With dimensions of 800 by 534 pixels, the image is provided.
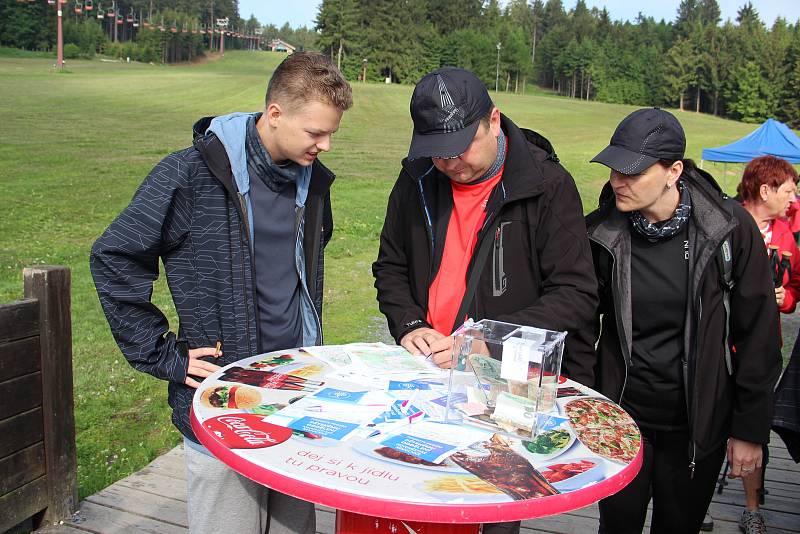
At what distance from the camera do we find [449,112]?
94.1 inches

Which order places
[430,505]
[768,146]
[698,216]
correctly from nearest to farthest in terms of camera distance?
[430,505], [698,216], [768,146]

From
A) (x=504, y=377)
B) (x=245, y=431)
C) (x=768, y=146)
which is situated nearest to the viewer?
(x=245, y=431)

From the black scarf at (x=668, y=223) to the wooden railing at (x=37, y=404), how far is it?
2475 millimetres

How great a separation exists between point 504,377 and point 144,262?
1201mm

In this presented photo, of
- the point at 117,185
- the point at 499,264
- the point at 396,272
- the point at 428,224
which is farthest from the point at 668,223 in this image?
the point at 117,185

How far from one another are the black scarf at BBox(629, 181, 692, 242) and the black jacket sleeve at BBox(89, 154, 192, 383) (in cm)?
157

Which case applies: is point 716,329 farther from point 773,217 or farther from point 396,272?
point 773,217

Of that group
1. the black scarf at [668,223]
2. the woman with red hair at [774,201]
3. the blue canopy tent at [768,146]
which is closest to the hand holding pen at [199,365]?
the black scarf at [668,223]

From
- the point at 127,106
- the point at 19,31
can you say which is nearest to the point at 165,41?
the point at 19,31

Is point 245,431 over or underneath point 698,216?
underneath

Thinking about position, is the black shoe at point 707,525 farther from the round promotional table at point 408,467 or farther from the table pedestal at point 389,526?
the table pedestal at point 389,526

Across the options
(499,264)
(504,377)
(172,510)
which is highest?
(499,264)

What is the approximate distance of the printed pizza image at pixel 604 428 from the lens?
196 cm

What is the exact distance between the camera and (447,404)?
2.11 meters
